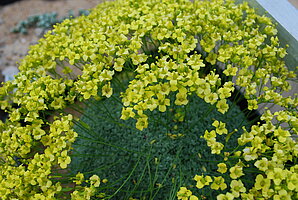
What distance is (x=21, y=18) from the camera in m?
4.65

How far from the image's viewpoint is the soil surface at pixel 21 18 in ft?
13.8

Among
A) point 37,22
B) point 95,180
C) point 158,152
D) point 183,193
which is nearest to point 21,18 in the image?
point 37,22

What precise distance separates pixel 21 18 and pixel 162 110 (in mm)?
4056

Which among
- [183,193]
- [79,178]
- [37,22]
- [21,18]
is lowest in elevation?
[21,18]

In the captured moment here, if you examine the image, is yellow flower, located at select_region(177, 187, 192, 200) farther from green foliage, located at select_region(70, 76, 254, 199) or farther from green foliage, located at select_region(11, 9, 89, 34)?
green foliage, located at select_region(11, 9, 89, 34)

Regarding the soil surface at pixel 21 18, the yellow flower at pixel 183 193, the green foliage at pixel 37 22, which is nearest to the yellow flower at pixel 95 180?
the yellow flower at pixel 183 193

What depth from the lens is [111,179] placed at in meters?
1.99

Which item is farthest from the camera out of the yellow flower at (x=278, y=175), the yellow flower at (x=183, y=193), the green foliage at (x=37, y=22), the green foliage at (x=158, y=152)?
the green foliage at (x=37, y=22)

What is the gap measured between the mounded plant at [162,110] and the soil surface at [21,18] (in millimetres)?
2335

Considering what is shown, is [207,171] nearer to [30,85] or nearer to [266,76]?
[266,76]

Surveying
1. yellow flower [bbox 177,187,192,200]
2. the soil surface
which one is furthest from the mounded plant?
the soil surface

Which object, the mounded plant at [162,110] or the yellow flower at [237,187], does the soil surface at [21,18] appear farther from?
the yellow flower at [237,187]

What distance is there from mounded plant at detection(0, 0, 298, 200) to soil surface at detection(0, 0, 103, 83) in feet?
7.66

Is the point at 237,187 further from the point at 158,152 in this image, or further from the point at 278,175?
the point at 158,152
